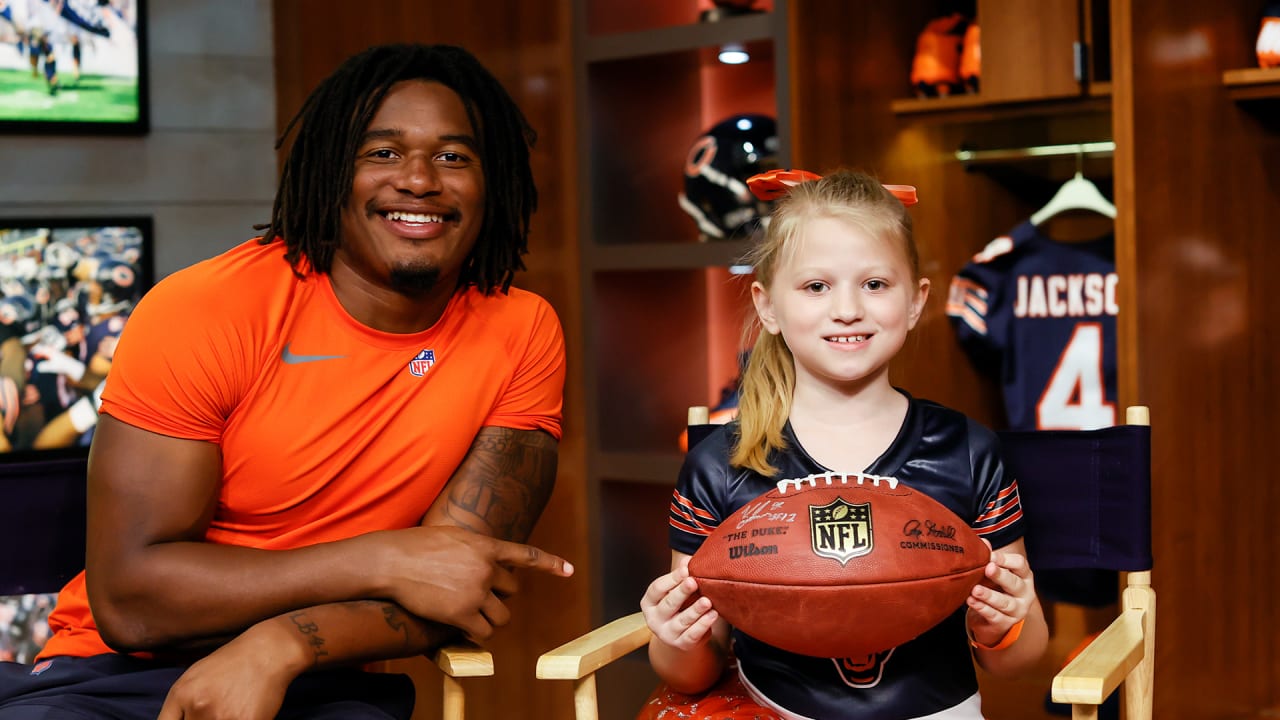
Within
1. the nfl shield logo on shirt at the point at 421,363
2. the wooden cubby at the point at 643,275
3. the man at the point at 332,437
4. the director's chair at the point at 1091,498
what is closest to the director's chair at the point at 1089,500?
the director's chair at the point at 1091,498

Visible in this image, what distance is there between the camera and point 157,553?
1542mm

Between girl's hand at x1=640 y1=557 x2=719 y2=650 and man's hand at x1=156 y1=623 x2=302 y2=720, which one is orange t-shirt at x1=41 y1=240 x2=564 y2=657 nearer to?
man's hand at x1=156 y1=623 x2=302 y2=720

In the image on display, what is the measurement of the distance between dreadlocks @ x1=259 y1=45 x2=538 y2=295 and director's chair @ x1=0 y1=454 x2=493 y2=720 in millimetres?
419

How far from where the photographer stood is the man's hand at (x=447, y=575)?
5.20ft

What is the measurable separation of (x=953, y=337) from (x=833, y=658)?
1.63 m

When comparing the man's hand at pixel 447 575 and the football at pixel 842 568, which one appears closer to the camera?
the football at pixel 842 568

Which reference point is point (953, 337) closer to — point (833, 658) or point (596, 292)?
point (596, 292)

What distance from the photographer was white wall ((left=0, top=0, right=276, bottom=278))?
2941 millimetres

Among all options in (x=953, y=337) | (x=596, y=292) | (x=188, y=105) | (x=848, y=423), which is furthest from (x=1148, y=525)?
(x=188, y=105)

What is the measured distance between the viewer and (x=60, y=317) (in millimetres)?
2885

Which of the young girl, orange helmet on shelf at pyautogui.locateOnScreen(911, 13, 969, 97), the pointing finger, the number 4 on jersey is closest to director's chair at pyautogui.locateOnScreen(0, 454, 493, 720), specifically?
the pointing finger

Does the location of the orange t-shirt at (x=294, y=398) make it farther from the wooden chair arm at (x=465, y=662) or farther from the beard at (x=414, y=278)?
the wooden chair arm at (x=465, y=662)

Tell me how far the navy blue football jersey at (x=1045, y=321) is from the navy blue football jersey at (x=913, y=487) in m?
1.39

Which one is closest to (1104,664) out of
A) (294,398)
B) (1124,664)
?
(1124,664)
